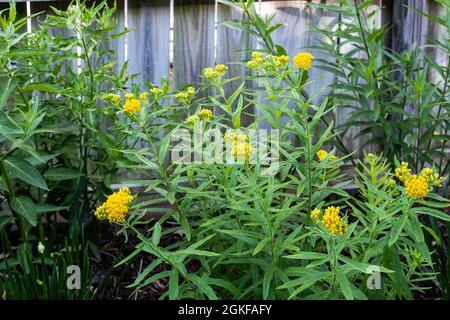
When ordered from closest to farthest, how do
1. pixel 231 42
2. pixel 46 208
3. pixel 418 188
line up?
pixel 418 188
pixel 46 208
pixel 231 42

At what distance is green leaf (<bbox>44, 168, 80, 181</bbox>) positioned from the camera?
2.80m

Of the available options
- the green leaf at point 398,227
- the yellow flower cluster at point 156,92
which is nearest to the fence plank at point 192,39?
the yellow flower cluster at point 156,92

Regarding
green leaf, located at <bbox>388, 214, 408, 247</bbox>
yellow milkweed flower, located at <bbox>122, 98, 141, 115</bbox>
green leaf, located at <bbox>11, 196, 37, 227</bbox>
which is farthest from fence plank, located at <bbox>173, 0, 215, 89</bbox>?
green leaf, located at <bbox>388, 214, 408, 247</bbox>

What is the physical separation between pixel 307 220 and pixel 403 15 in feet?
6.81

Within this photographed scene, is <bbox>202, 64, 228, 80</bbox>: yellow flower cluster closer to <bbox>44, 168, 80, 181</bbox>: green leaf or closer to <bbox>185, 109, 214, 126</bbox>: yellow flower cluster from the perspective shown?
<bbox>185, 109, 214, 126</bbox>: yellow flower cluster

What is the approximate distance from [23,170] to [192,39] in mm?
1681

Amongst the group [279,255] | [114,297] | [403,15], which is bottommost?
[114,297]

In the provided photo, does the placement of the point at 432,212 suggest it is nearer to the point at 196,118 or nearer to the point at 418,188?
the point at 418,188

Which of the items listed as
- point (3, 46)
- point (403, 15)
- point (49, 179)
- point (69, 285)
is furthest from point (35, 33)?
point (403, 15)

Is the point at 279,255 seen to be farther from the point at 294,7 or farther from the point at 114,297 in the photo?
the point at 294,7

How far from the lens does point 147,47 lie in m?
3.83

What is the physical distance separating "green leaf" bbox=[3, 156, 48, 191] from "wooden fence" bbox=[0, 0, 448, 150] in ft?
4.64

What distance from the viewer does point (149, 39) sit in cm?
382

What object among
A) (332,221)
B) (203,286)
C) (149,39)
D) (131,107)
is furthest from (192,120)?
(149,39)
